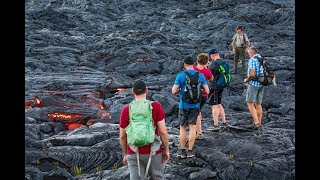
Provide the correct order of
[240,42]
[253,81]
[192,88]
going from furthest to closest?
[240,42] < [253,81] < [192,88]

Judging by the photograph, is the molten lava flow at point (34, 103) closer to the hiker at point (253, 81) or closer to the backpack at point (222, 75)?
the backpack at point (222, 75)

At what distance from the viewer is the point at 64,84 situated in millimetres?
18656

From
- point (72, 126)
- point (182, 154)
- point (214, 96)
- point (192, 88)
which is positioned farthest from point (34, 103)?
point (192, 88)

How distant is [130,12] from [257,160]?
39.3 metres

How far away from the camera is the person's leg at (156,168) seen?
20.6 ft

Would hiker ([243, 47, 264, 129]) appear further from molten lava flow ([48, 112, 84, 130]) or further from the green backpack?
molten lava flow ([48, 112, 84, 130])

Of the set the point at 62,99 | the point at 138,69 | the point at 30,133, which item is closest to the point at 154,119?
the point at 30,133

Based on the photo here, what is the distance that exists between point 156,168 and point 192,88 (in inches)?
99.8

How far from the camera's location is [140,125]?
6.10 m

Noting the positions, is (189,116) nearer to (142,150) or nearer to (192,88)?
(192,88)

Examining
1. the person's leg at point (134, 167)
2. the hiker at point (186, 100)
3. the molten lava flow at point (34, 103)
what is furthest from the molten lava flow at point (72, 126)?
the person's leg at point (134, 167)

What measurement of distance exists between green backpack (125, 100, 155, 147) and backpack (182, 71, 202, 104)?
2353 mm

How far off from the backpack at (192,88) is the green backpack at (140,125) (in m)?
2.35

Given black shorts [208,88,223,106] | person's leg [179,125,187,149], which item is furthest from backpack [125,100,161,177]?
black shorts [208,88,223,106]
